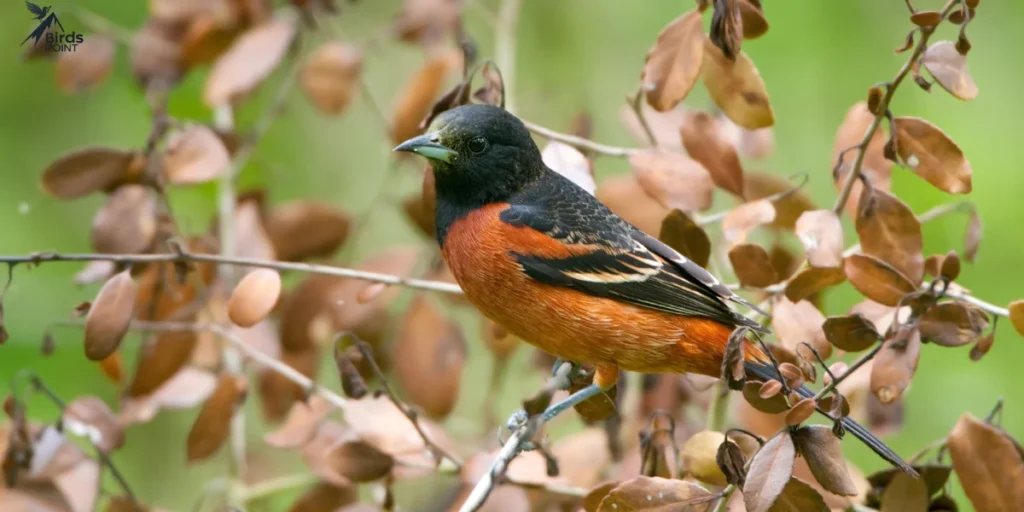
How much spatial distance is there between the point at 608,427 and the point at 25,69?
4366 mm

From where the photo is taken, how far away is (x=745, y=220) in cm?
276

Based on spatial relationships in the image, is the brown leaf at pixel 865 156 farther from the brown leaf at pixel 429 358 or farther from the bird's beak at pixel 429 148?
the brown leaf at pixel 429 358

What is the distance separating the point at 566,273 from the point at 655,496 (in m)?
0.84

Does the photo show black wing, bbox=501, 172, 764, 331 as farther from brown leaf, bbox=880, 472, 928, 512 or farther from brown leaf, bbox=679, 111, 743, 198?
brown leaf, bbox=880, 472, 928, 512

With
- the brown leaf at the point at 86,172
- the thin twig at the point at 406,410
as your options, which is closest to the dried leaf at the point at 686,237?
the thin twig at the point at 406,410

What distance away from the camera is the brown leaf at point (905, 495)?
2574mm

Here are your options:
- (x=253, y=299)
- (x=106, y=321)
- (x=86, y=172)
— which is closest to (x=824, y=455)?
(x=253, y=299)

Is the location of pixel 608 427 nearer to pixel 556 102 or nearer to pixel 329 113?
pixel 329 113

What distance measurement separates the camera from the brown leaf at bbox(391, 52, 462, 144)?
3.81 m

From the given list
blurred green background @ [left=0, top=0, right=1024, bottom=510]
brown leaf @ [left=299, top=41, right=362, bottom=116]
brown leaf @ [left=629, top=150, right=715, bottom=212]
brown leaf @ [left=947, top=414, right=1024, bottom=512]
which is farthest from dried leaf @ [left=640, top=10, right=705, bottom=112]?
blurred green background @ [left=0, top=0, right=1024, bottom=510]

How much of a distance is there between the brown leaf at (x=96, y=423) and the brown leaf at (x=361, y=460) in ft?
2.38

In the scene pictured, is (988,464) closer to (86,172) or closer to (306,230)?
(306,230)

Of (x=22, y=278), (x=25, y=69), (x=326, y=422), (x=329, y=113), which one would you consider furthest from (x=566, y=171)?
(x=25, y=69)

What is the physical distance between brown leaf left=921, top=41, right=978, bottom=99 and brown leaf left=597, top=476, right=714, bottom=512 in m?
1.07
